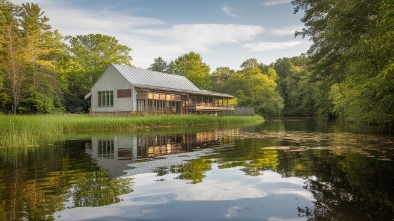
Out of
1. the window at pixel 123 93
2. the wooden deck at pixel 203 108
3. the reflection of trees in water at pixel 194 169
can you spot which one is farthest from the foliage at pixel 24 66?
the reflection of trees in water at pixel 194 169

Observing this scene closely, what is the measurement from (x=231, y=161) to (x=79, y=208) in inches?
242

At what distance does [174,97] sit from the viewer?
46.6m

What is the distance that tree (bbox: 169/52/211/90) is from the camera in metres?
66.3

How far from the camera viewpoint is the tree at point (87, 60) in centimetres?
5419

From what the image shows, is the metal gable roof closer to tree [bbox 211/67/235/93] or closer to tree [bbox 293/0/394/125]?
tree [bbox 293/0/394/125]

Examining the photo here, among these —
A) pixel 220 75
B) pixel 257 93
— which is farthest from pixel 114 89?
pixel 220 75

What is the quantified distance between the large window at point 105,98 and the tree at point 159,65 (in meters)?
30.1

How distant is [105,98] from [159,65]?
103ft

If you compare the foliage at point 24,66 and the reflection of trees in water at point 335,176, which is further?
the foliage at point 24,66

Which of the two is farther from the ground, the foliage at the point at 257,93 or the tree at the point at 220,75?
the tree at the point at 220,75

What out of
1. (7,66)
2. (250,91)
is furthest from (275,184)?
(250,91)

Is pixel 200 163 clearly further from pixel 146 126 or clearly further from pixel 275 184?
pixel 146 126

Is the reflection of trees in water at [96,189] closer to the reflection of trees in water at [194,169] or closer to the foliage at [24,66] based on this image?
the reflection of trees in water at [194,169]

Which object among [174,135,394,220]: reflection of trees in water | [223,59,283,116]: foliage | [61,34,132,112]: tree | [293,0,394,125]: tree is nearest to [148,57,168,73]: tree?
[61,34,132,112]: tree
